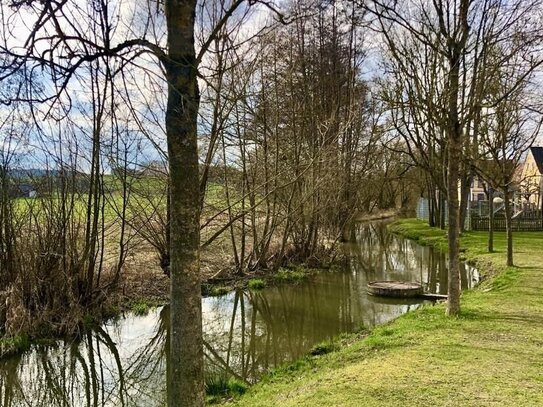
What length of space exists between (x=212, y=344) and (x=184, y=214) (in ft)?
24.6

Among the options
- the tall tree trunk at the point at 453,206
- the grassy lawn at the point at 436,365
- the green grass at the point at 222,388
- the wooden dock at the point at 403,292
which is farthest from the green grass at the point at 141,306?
the tall tree trunk at the point at 453,206

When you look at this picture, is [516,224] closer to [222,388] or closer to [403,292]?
[403,292]

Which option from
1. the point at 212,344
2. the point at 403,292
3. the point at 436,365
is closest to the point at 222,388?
the point at 212,344

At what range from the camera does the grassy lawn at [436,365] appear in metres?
4.91

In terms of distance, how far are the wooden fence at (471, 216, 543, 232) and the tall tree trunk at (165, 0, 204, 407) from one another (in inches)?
1155

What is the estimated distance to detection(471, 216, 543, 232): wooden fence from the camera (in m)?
29.2

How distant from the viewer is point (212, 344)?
996 cm

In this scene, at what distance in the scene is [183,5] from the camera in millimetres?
2949

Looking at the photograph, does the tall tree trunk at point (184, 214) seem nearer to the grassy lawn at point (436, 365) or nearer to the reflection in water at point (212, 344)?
the grassy lawn at point (436, 365)

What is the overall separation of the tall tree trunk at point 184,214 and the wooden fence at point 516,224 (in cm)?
2934

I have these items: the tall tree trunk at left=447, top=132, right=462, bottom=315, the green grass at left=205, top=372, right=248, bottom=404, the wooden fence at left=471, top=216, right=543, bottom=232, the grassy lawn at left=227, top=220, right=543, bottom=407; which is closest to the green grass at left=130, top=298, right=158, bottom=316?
the green grass at left=205, top=372, right=248, bottom=404

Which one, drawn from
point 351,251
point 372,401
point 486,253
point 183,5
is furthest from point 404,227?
point 183,5

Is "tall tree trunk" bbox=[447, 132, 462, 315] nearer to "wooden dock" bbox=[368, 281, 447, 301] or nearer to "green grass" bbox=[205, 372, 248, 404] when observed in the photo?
"green grass" bbox=[205, 372, 248, 404]

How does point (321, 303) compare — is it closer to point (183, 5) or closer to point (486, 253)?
point (486, 253)
